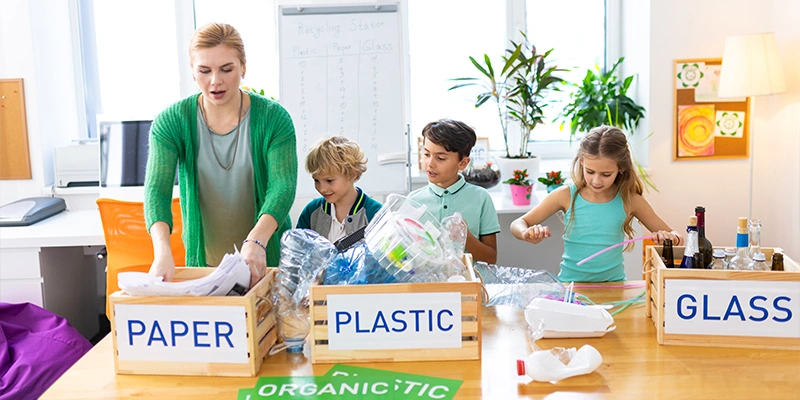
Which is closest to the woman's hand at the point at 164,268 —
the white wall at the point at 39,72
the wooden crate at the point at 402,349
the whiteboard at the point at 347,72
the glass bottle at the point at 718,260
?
the wooden crate at the point at 402,349

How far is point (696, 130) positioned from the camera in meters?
3.53

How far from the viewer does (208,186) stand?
1.94 meters

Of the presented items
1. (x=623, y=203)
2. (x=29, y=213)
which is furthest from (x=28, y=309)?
(x=623, y=203)

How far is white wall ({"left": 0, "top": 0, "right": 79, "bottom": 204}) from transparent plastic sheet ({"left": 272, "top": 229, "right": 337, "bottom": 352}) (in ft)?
8.24

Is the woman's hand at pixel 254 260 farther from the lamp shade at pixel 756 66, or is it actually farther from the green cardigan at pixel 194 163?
the lamp shade at pixel 756 66

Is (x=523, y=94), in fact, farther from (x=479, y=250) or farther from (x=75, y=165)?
(x=75, y=165)

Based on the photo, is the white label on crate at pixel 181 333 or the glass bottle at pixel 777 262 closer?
the white label on crate at pixel 181 333

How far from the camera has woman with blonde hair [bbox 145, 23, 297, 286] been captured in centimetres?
168

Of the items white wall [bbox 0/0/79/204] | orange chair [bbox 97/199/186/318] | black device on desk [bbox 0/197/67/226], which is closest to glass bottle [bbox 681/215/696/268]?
orange chair [bbox 97/199/186/318]

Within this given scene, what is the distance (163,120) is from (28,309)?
133 cm

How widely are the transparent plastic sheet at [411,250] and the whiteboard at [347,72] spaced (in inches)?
69.2

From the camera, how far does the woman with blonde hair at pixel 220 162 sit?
1679mm

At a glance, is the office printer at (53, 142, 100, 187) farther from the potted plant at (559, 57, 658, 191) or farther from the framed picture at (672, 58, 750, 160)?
the framed picture at (672, 58, 750, 160)

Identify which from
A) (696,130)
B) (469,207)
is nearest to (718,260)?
(469,207)
